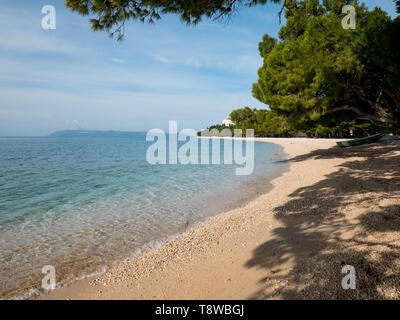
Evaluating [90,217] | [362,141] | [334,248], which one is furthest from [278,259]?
[362,141]

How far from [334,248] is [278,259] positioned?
98cm

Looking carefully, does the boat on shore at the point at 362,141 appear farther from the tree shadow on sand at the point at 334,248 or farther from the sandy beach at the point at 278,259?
the sandy beach at the point at 278,259

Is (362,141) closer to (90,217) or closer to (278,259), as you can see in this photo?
(278,259)

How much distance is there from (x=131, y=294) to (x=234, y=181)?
33.5 ft

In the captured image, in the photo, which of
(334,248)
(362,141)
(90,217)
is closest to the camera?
(334,248)

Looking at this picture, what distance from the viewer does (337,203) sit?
596cm

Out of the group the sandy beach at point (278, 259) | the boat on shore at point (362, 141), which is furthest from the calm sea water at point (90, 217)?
the boat on shore at point (362, 141)

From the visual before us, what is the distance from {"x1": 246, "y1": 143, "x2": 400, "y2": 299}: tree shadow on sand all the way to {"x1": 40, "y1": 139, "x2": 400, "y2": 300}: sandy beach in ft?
0.04

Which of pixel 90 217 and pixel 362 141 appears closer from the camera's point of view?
pixel 90 217

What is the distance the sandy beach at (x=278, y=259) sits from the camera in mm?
3027

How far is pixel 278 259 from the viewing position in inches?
149

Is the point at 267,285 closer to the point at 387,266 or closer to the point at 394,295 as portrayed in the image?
the point at 394,295

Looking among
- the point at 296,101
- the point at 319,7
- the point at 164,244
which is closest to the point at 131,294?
the point at 164,244

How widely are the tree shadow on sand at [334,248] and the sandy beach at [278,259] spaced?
0.01 m
